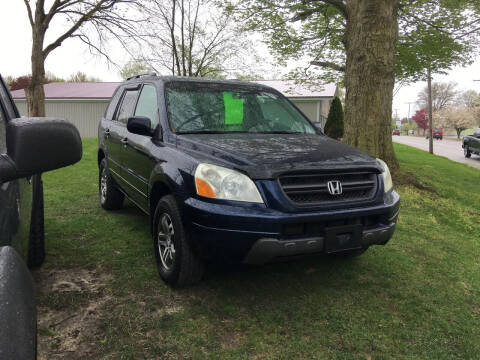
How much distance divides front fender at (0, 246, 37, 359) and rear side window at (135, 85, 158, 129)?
264 centimetres

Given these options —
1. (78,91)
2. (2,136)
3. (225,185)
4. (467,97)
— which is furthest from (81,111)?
(467,97)

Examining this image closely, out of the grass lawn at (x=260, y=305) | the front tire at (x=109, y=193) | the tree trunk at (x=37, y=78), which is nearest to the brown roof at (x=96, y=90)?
the tree trunk at (x=37, y=78)

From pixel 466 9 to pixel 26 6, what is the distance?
18.5 metres

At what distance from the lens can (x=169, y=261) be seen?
325cm

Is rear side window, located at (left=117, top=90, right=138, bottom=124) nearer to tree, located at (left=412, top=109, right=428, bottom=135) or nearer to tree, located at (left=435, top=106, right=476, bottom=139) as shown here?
tree, located at (left=435, top=106, right=476, bottom=139)

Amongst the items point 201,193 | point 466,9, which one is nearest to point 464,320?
point 201,193

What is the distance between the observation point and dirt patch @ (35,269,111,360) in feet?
8.08

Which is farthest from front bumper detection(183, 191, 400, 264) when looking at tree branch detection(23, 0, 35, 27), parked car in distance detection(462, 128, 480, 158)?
parked car in distance detection(462, 128, 480, 158)

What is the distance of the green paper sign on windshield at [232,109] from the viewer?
3.83 meters

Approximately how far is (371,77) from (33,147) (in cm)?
750

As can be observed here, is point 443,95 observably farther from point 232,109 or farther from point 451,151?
point 232,109

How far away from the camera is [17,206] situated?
1.70 m

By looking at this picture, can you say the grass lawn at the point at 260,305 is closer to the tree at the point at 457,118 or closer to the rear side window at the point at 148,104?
the rear side window at the point at 148,104

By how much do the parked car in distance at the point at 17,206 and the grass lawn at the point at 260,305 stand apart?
1.33 m
